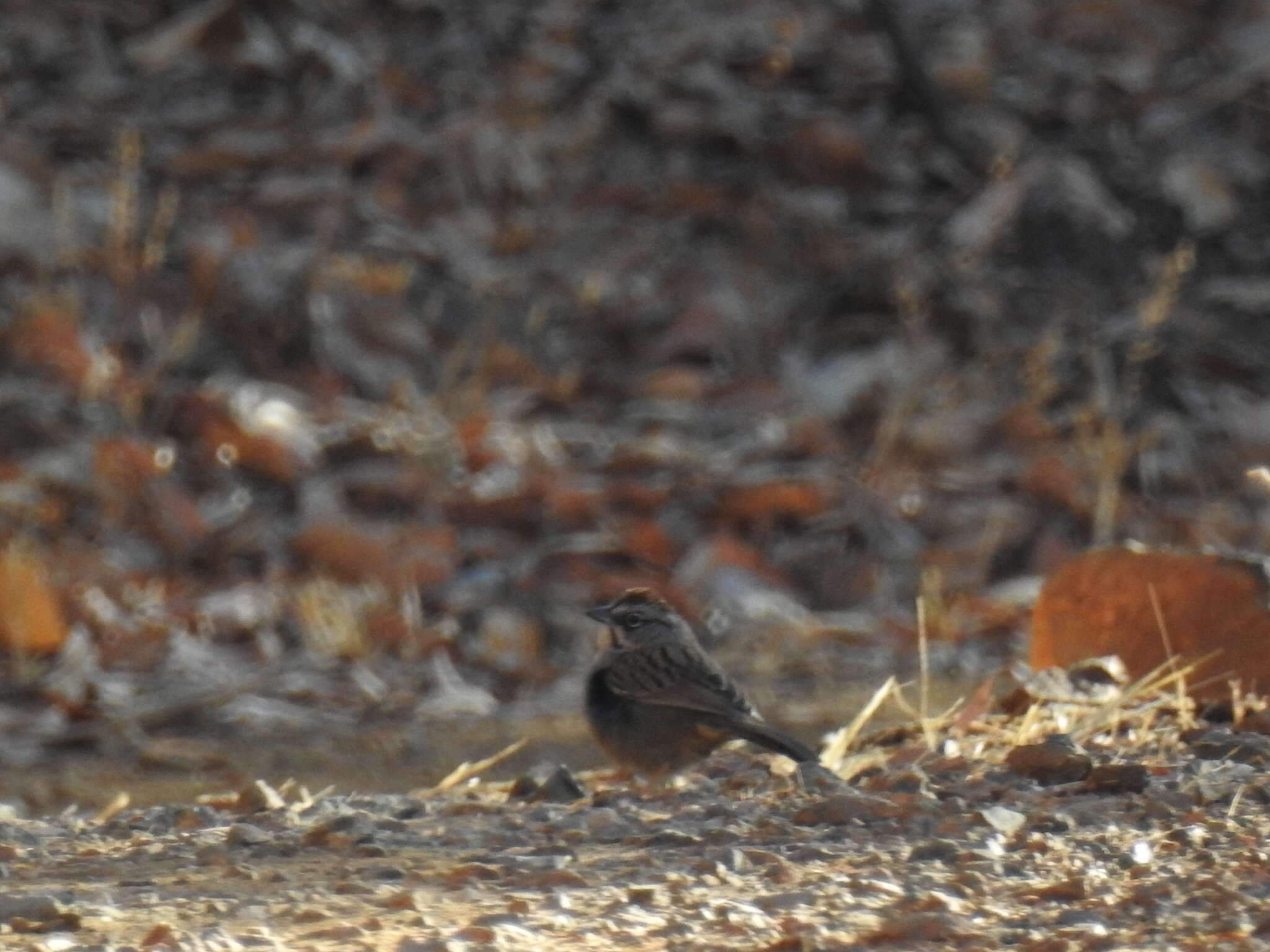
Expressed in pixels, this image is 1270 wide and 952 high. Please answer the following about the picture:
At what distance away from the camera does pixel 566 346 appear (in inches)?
344

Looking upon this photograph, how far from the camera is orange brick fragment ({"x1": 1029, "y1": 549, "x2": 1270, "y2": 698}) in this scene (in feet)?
16.6

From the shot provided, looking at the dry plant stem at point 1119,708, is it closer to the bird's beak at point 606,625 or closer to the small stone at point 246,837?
the bird's beak at point 606,625

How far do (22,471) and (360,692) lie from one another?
1.54 metres

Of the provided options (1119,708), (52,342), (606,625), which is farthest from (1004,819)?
(52,342)

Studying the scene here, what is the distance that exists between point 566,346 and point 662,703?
382 centimetres

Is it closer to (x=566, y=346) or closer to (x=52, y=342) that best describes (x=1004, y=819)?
(x=52, y=342)

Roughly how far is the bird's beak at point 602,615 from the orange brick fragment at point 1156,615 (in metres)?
0.92

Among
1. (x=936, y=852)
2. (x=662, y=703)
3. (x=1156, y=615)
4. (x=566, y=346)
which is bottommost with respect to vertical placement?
(x=936, y=852)

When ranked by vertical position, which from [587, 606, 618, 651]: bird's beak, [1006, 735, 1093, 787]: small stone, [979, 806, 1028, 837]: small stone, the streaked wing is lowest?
[979, 806, 1028, 837]: small stone

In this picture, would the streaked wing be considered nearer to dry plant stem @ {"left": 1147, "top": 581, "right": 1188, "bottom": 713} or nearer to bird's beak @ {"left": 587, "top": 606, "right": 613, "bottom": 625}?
bird's beak @ {"left": 587, "top": 606, "right": 613, "bottom": 625}

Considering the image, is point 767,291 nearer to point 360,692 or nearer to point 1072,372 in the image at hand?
point 1072,372

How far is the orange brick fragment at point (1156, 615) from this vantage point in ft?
16.6

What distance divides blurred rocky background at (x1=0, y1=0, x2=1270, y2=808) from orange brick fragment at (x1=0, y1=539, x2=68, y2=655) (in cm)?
1

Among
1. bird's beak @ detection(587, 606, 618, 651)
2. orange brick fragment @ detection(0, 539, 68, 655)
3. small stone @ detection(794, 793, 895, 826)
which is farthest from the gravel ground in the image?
orange brick fragment @ detection(0, 539, 68, 655)
